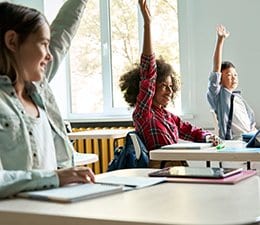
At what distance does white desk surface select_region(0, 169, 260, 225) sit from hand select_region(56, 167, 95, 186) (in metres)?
0.13

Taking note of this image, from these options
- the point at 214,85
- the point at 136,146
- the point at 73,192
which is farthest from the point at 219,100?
the point at 73,192

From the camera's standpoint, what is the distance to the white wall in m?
4.55

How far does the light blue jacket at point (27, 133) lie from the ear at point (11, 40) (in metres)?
0.09

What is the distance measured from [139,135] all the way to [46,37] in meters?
1.53

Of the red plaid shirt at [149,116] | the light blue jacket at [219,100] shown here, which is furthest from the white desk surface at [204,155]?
the light blue jacket at [219,100]

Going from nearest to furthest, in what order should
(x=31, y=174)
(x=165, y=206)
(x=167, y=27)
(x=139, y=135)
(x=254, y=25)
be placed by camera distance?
(x=165, y=206)
(x=31, y=174)
(x=139, y=135)
(x=254, y=25)
(x=167, y=27)

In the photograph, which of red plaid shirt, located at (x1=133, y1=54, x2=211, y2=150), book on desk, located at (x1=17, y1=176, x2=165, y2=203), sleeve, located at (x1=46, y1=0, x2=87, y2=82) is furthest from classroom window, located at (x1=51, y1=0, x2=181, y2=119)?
book on desk, located at (x1=17, y1=176, x2=165, y2=203)

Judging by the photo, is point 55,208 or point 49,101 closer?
point 55,208

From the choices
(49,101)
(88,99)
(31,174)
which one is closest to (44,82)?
(49,101)

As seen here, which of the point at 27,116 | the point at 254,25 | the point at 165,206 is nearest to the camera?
the point at 165,206

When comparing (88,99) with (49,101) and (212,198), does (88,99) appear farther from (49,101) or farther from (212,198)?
(212,198)

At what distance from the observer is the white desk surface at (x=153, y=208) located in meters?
0.85

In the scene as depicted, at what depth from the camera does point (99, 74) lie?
18.2ft

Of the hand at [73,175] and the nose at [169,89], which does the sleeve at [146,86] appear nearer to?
the nose at [169,89]
